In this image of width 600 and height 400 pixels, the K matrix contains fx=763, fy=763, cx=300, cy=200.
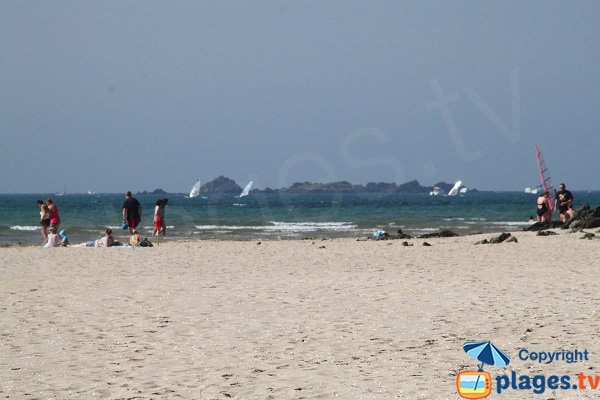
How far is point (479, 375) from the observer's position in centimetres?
583

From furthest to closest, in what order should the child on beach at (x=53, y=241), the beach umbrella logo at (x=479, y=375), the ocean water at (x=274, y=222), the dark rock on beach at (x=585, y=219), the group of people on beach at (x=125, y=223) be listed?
the ocean water at (x=274, y=222) → the dark rock on beach at (x=585, y=219) → the child on beach at (x=53, y=241) → the group of people on beach at (x=125, y=223) → the beach umbrella logo at (x=479, y=375)

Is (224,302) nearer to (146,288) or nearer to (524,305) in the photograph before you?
(146,288)

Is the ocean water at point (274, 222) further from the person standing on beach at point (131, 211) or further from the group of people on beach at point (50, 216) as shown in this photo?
the person standing on beach at point (131, 211)

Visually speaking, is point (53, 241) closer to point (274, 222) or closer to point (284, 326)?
point (284, 326)

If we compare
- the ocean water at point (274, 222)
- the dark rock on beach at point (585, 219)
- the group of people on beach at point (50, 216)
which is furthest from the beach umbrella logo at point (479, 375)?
the ocean water at point (274, 222)

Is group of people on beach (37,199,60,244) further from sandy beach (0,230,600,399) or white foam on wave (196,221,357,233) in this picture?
white foam on wave (196,221,357,233)

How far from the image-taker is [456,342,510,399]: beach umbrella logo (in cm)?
540

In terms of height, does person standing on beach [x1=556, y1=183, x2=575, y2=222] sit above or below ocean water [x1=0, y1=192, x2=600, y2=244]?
above

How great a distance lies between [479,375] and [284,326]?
272 centimetres

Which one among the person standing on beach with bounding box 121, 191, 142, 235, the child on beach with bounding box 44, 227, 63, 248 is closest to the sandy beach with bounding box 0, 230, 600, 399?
the person standing on beach with bounding box 121, 191, 142, 235

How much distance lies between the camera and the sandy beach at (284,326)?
5863 mm

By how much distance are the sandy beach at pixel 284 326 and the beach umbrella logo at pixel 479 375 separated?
88mm

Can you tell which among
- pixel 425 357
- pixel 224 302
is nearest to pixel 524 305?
pixel 425 357

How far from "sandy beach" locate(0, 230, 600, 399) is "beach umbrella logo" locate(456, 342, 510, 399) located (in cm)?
9
